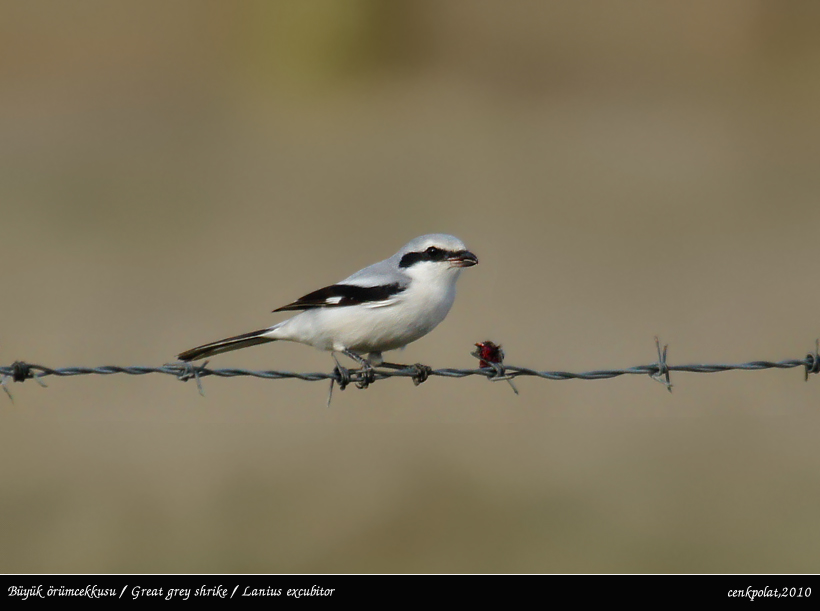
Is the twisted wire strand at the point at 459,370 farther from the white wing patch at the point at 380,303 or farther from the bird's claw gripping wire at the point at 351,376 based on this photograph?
the white wing patch at the point at 380,303

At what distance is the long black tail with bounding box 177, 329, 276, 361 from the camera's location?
19.6 ft

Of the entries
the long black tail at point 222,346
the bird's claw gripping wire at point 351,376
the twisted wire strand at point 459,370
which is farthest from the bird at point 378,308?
the twisted wire strand at point 459,370

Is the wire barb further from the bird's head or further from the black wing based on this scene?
the bird's head

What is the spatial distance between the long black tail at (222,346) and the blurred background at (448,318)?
2842 millimetres

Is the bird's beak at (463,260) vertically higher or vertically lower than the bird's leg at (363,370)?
higher

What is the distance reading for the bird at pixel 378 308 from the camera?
5898 millimetres

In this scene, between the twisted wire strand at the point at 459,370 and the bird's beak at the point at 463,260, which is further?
the bird's beak at the point at 463,260

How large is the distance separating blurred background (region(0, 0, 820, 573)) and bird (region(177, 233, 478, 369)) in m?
2.94

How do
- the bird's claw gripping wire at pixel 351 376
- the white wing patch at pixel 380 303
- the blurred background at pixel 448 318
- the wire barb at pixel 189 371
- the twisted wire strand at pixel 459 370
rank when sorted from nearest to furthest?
the twisted wire strand at pixel 459 370 < the wire barb at pixel 189 371 < the bird's claw gripping wire at pixel 351 376 < the white wing patch at pixel 380 303 < the blurred background at pixel 448 318

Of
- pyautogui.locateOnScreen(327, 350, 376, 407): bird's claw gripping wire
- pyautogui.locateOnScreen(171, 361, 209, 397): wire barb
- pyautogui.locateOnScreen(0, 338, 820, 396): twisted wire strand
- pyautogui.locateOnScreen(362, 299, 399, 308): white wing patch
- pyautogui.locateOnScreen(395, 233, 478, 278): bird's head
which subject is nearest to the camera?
pyautogui.locateOnScreen(0, 338, 820, 396): twisted wire strand

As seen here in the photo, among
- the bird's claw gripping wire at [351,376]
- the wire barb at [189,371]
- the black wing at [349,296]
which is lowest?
the bird's claw gripping wire at [351,376]

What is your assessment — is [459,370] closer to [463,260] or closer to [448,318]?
[463,260]

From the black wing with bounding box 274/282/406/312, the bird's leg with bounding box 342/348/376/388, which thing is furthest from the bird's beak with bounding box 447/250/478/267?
Answer: the bird's leg with bounding box 342/348/376/388

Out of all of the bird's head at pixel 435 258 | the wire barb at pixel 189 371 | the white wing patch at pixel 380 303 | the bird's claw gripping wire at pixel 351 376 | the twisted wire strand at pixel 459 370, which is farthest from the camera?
the bird's head at pixel 435 258
